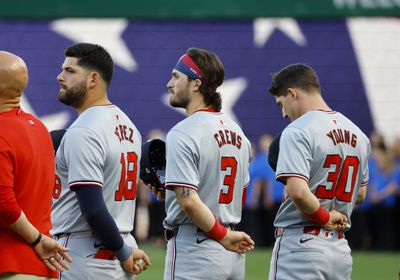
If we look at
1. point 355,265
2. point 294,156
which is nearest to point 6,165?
point 294,156

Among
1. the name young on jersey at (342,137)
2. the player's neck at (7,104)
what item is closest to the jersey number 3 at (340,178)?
the name young on jersey at (342,137)

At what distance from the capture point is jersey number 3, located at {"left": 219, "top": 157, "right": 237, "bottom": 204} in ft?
20.8

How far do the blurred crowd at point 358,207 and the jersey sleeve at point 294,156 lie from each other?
1137 cm

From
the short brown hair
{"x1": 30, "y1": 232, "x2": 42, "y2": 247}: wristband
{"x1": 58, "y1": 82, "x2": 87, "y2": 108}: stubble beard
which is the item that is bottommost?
{"x1": 30, "y1": 232, "x2": 42, "y2": 247}: wristband

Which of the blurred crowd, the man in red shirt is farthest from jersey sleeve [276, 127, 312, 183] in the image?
the blurred crowd

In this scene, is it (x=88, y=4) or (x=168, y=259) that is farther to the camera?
(x=88, y=4)

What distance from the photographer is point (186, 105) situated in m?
6.57

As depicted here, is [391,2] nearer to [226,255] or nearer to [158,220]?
[158,220]

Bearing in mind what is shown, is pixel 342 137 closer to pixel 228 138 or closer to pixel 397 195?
pixel 228 138

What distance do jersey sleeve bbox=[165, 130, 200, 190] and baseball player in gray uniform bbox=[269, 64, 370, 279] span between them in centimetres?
69

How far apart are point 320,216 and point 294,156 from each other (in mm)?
445

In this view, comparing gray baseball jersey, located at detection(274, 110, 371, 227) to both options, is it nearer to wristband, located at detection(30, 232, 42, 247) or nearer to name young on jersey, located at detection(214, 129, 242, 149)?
name young on jersey, located at detection(214, 129, 242, 149)

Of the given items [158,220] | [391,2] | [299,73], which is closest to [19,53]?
[158,220]

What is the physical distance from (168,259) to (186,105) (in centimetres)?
106
